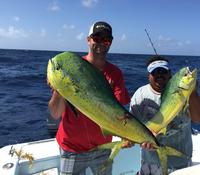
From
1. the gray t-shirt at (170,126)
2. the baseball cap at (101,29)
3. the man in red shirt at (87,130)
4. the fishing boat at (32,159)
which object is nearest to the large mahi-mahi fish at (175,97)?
the man in red shirt at (87,130)

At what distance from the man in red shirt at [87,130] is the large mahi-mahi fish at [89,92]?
24.5 inches

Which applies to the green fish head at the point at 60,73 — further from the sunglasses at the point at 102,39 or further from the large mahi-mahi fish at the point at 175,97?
the large mahi-mahi fish at the point at 175,97

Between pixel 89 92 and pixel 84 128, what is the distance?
848 millimetres

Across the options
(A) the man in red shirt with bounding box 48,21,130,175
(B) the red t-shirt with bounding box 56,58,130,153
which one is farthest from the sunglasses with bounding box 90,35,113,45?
(B) the red t-shirt with bounding box 56,58,130,153

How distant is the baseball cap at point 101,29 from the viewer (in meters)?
2.53

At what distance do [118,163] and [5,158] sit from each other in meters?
1.30

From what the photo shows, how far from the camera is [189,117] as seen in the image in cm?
301

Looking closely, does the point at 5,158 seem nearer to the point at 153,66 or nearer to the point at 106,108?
the point at 153,66

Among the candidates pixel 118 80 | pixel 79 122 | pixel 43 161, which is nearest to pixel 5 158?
pixel 43 161

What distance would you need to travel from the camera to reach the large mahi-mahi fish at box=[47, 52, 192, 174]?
188 centimetres

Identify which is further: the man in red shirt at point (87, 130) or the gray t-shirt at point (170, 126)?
the gray t-shirt at point (170, 126)

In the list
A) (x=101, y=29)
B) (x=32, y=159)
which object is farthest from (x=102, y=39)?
(x=32, y=159)

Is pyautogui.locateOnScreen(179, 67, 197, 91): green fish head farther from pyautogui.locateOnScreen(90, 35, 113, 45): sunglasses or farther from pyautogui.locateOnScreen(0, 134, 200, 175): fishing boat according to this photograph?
pyautogui.locateOnScreen(0, 134, 200, 175): fishing boat

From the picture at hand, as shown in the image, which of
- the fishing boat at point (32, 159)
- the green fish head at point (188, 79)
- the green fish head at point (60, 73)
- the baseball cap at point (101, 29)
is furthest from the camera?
the fishing boat at point (32, 159)
